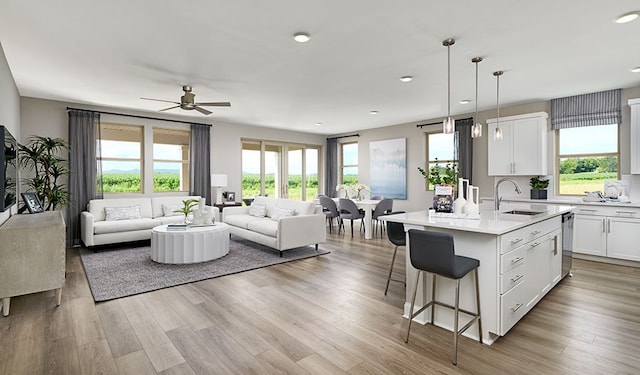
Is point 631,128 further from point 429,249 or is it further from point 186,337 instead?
point 186,337

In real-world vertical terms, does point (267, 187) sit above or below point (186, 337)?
above

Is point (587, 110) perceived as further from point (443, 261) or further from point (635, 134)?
point (443, 261)

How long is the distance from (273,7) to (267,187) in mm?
6373

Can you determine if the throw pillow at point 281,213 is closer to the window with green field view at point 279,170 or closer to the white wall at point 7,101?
the window with green field view at point 279,170

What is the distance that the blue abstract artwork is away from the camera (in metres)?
7.90

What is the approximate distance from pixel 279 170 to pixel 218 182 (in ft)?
7.25

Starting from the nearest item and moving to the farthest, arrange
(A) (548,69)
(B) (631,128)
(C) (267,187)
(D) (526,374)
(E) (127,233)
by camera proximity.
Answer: (D) (526,374), (A) (548,69), (B) (631,128), (E) (127,233), (C) (267,187)

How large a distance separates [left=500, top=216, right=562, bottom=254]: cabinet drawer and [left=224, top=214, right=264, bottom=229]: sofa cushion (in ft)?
13.9

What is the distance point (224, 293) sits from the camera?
345cm

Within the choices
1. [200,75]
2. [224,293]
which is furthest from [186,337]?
[200,75]

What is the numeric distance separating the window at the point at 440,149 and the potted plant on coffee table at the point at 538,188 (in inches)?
64.1

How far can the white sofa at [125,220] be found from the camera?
5253 millimetres

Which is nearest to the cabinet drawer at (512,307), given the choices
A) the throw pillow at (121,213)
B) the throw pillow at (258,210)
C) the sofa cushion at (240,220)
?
the sofa cushion at (240,220)

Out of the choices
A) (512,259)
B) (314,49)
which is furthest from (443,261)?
(314,49)
